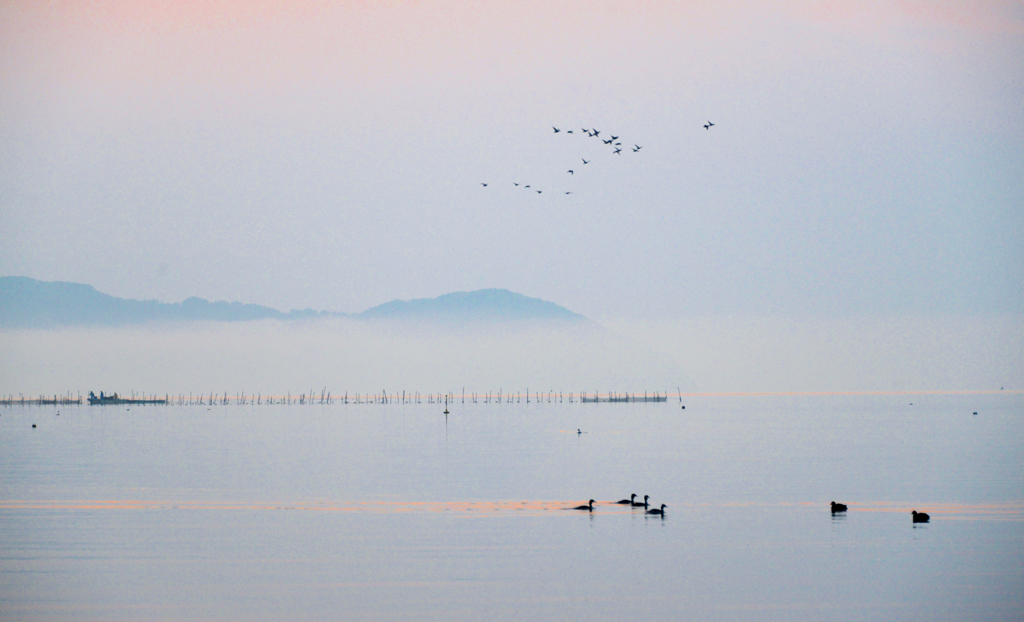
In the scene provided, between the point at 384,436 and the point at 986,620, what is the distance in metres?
100

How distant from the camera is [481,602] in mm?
29719

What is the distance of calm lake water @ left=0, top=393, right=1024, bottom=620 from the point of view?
3008cm

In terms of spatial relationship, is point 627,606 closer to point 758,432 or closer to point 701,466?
point 701,466

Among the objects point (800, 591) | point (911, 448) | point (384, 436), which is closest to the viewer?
point (800, 591)

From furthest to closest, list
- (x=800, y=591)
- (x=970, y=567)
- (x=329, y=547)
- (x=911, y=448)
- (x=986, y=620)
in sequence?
(x=911, y=448) < (x=329, y=547) < (x=970, y=567) < (x=800, y=591) < (x=986, y=620)

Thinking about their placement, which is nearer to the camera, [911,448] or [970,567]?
[970,567]

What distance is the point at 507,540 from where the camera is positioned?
40.2 metres

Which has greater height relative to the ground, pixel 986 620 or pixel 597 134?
pixel 597 134

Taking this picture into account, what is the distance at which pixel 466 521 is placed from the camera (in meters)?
45.4

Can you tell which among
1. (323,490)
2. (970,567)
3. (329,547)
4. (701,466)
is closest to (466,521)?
(329,547)

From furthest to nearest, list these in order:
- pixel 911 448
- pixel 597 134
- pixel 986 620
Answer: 1. pixel 911 448
2. pixel 597 134
3. pixel 986 620

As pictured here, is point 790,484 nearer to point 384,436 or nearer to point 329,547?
point 329,547

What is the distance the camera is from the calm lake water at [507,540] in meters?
30.1

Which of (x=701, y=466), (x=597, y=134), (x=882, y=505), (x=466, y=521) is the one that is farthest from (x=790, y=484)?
(x=597, y=134)
